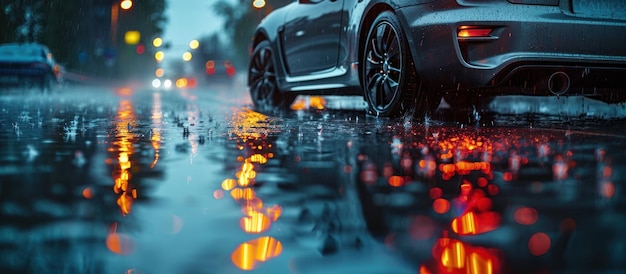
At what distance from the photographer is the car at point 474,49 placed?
635 centimetres

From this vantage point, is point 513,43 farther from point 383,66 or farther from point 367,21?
point 367,21

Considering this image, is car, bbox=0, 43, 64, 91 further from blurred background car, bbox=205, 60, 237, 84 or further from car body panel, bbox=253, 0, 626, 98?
blurred background car, bbox=205, 60, 237, 84

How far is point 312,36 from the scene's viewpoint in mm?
9117

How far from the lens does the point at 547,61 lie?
6371 mm

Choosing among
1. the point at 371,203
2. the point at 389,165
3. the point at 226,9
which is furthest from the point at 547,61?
the point at 226,9

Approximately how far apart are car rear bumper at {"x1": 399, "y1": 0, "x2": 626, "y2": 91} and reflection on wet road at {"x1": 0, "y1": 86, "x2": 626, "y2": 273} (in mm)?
512

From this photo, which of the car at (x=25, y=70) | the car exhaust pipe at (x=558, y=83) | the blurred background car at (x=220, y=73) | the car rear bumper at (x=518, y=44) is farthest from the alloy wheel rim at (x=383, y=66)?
the blurred background car at (x=220, y=73)

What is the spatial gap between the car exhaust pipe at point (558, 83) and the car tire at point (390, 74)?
1.05 m

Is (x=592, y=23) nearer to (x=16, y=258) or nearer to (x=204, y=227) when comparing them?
(x=204, y=227)

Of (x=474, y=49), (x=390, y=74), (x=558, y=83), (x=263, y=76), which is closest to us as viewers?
(x=474, y=49)

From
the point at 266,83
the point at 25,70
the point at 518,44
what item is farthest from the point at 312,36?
the point at 25,70

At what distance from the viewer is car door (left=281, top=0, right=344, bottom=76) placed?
8578 millimetres

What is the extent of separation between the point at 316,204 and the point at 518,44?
3421 mm

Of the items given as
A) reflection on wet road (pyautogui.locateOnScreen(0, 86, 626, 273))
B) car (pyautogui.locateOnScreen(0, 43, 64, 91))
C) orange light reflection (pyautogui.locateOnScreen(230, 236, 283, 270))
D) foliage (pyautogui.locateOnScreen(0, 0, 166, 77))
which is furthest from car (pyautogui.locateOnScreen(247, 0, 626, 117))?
foliage (pyautogui.locateOnScreen(0, 0, 166, 77))
